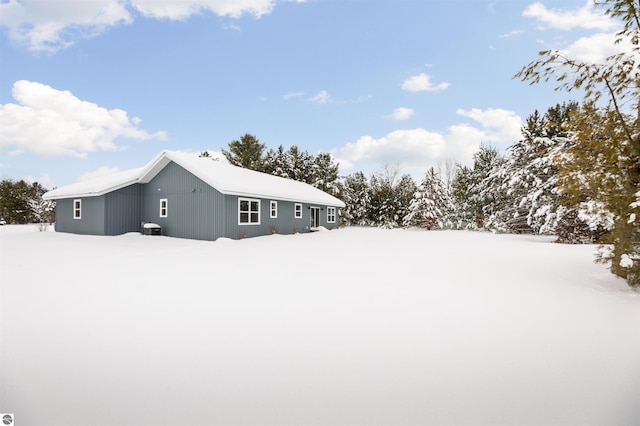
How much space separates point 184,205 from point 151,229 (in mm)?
2395

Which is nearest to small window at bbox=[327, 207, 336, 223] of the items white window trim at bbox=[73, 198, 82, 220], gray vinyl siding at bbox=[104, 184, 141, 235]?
gray vinyl siding at bbox=[104, 184, 141, 235]

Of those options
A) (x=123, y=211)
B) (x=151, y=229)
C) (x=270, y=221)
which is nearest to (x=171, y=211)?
(x=151, y=229)

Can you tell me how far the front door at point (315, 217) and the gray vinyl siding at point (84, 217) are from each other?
46.2 feet

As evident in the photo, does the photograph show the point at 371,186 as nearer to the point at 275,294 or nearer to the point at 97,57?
the point at 97,57

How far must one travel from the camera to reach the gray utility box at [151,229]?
16.8 metres

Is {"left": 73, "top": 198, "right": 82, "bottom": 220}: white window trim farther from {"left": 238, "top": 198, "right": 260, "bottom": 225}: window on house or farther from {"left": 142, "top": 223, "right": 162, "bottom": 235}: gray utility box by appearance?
{"left": 238, "top": 198, "right": 260, "bottom": 225}: window on house

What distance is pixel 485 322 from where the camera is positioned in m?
4.34

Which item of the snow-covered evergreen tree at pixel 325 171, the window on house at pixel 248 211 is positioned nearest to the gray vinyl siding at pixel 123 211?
the window on house at pixel 248 211

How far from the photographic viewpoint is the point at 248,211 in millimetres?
17453

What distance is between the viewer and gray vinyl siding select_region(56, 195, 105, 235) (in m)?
16.8

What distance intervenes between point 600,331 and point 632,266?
10.8ft

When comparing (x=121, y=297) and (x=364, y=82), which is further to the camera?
(x=364, y=82)

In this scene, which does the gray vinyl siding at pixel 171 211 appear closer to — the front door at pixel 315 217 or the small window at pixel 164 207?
the small window at pixel 164 207

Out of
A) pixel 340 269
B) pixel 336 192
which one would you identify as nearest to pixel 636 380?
pixel 340 269
